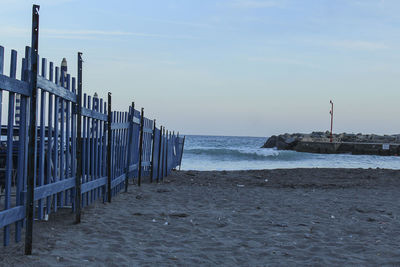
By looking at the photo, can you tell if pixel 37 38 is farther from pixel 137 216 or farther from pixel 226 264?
pixel 137 216

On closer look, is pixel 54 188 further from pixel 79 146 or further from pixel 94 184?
pixel 94 184

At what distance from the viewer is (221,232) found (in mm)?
5598

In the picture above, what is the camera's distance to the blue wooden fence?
3.93 metres

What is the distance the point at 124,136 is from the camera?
8.84m

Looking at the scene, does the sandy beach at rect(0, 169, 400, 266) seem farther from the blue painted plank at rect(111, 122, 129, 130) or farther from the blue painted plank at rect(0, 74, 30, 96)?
the blue painted plank at rect(0, 74, 30, 96)

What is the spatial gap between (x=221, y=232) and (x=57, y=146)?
2242 millimetres

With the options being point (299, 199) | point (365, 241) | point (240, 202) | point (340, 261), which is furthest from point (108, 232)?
point (299, 199)

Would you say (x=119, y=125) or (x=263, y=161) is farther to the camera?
(x=263, y=161)

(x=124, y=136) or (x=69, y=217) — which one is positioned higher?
(x=124, y=136)

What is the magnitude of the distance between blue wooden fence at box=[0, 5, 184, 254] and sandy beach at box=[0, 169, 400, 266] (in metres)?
0.31

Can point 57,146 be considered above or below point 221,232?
above

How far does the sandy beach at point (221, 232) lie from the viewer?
433 cm

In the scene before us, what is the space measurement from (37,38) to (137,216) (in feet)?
11.2

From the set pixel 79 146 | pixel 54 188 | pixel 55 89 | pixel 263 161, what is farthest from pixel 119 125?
pixel 263 161
